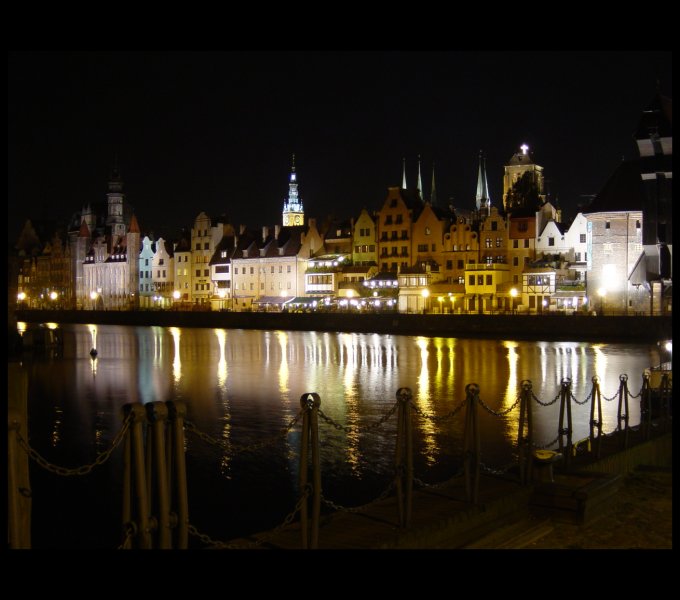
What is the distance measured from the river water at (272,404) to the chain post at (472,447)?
5.11m

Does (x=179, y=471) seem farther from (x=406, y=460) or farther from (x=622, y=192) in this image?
(x=622, y=192)

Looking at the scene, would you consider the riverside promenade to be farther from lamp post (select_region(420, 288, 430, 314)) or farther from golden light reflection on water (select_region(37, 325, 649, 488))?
lamp post (select_region(420, 288, 430, 314))

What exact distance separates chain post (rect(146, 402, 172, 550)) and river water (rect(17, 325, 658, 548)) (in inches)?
259

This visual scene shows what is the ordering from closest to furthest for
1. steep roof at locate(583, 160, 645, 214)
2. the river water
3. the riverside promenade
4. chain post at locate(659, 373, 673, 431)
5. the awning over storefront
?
the river water → chain post at locate(659, 373, 673, 431) → the riverside promenade → steep roof at locate(583, 160, 645, 214) → the awning over storefront

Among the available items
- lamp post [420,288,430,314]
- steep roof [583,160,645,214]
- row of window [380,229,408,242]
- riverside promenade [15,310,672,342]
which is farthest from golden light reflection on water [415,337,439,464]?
row of window [380,229,408,242]

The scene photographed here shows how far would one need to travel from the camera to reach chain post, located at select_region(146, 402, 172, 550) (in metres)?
7.32

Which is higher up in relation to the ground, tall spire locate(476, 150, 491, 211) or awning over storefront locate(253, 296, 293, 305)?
tall spire locate(476, 150, 491, 211)

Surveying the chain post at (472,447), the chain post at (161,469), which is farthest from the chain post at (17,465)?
the chain post at (472,447)

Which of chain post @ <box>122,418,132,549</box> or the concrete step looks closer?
chain post @ <box>122,418,132,549</box>

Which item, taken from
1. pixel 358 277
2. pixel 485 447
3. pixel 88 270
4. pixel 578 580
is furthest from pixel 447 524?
pixel 88 270

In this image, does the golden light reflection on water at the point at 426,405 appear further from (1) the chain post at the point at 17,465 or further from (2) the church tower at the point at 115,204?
(2) the church tower at the point at 115,204

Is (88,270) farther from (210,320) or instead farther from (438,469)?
(438,469)

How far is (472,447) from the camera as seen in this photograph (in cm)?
1040

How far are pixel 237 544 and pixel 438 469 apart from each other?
31.8 ft
